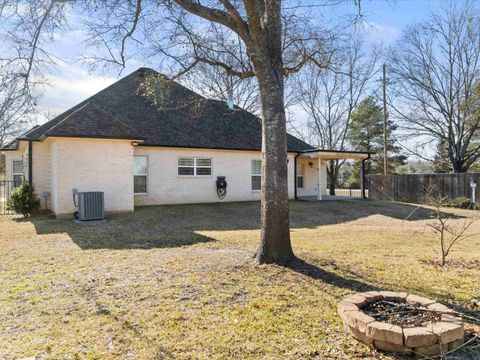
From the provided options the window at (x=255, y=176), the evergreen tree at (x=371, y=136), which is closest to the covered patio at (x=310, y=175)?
the window at (x=255, y=176)

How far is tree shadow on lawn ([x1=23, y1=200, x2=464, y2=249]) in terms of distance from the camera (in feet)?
29.8

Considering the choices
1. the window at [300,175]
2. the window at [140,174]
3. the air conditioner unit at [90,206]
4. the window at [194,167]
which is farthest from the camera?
the window at [300,175]

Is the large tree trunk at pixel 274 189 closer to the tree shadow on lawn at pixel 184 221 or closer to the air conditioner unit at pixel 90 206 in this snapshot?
the tree shadow on lawn at pixel 184 221

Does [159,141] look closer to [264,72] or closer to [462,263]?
[264,72]

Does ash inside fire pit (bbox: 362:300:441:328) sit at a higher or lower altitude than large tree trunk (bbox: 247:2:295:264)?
lower

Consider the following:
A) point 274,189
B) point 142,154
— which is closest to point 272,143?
point 274,189

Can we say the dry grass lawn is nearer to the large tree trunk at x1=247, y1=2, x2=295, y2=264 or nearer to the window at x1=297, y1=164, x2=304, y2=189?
the large tree trunk at x1=247, y1=2, x2=295, y2=264

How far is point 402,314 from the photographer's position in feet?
11.9

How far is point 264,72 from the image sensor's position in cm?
584

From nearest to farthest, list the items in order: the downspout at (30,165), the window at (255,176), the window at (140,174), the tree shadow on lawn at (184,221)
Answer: the tree shadow on lawn at (184,221)
the downspout at (30,165)
the window at (140,174)
the window at (255,176)

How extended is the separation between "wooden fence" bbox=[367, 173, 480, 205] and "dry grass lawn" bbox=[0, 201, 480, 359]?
1142 centimetres

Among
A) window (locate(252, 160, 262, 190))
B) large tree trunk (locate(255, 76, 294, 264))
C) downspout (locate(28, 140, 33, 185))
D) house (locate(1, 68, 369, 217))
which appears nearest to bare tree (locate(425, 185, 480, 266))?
large tree trunk (locate(255, 76, 294, 264))

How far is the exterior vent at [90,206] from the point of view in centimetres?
1183

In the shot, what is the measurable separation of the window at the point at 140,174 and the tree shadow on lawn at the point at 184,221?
1108 mm
